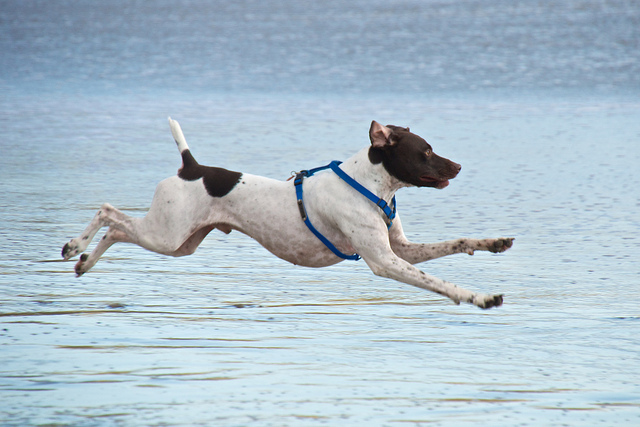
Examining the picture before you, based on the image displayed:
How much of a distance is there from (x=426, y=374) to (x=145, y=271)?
2371mm

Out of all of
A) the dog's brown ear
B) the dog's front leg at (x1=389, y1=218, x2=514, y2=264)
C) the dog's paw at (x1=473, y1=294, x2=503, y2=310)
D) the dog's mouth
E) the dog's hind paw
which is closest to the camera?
the dog's paw at (x1=473, y1=294, x2=503, y2=310)

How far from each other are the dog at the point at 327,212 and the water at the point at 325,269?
0.32 meters

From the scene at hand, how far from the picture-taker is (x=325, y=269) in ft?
20.8

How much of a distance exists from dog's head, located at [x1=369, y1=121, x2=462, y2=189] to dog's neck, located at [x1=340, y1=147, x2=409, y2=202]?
0.03 m

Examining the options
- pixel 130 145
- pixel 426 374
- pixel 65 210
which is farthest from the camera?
pixel 130 145

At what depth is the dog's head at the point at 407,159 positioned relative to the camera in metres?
5.04

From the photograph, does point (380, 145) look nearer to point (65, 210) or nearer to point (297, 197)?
point (297, 197)

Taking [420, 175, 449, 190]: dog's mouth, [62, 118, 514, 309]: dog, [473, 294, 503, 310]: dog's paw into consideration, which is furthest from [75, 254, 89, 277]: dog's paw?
[473, 294, 503, 310]: dog's paw

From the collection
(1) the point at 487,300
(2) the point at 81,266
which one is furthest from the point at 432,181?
(2) the point at 81,266

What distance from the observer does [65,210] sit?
7.69m

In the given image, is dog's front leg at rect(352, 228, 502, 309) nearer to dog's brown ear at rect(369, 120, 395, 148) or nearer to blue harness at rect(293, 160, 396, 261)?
blue harness at rect(293, 160, 396, 261)

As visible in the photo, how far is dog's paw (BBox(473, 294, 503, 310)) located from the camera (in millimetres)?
4875

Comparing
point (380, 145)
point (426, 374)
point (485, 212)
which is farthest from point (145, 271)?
point (485, 212)

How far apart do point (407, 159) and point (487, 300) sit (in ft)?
2.63
